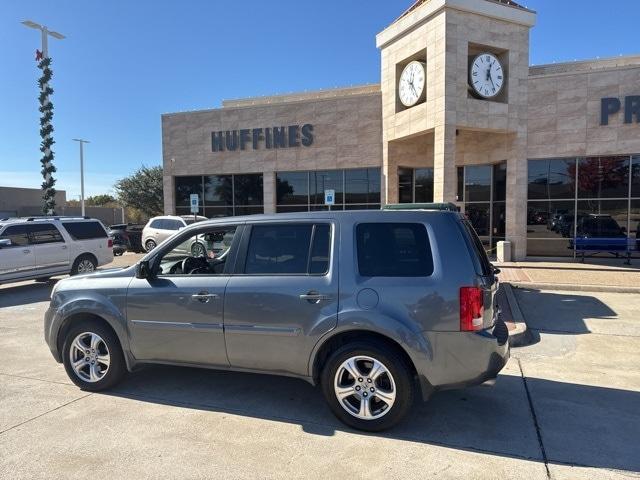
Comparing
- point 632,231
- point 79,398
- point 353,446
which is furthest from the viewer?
point 632,231

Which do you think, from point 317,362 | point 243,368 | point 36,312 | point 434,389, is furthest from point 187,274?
point 36,312

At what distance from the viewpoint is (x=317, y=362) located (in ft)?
12.7

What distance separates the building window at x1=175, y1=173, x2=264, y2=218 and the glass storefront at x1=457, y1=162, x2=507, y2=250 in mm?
8819

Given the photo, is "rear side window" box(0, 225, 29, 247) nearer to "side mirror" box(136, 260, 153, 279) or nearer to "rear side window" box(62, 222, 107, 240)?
"rear side window" box(62, 222, 107, 240)

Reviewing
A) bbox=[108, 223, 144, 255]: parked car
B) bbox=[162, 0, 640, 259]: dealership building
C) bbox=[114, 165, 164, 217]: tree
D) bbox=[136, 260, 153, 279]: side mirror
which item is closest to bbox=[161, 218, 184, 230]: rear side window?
bbox=[108, 223, 144, 255]: parked car

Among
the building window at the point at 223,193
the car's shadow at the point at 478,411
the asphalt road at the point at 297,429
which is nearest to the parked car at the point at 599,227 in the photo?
the asphalt road at the point at 297,429

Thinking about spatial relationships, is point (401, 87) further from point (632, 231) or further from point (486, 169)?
point (632, 231)

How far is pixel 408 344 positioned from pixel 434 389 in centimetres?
42

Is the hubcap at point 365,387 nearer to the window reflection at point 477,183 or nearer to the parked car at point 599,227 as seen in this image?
the parked car at point 599,227

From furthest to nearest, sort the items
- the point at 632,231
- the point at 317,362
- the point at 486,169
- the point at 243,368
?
the point at 486,169
the point at 632,231
the point at 243,368
the point at 317,362

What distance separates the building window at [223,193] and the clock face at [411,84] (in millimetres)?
7371

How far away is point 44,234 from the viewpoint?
11.6 meters

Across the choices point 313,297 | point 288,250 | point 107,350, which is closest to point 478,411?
point 313,297

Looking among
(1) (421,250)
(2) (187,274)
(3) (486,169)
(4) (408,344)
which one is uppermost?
(3) (486,169)
